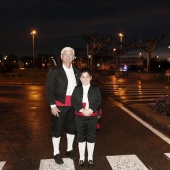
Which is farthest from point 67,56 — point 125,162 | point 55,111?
point 125,162

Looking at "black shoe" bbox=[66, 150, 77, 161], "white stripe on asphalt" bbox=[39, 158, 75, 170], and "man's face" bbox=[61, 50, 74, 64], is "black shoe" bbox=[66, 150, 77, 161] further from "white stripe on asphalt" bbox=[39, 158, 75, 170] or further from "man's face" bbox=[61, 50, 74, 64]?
"man's face" bbox=[61, 50, 74, 64]

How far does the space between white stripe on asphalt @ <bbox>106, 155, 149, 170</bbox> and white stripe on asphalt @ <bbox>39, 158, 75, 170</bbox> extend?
728mm

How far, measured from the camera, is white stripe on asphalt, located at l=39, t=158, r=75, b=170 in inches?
225

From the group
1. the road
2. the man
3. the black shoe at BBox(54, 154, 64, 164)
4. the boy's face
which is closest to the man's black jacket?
the man

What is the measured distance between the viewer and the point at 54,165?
5.87 meters

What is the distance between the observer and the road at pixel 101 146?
593cm

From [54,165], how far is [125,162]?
1287mm

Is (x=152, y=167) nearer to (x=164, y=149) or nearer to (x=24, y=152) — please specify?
(x=164, y=149)

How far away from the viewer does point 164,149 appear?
273 inches

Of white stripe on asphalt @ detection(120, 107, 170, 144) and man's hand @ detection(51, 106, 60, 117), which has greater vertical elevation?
man's hand @ detection(51, 106, 60, 117)

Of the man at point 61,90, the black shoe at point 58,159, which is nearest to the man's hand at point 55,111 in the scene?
the man at point 61,90

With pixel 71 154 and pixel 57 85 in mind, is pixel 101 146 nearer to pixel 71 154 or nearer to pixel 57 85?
pixel 71 154

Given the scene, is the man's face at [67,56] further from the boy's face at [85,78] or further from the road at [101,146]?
the road at [101,146]

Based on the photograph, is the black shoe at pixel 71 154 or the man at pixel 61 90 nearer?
the man at pixel 61 90
